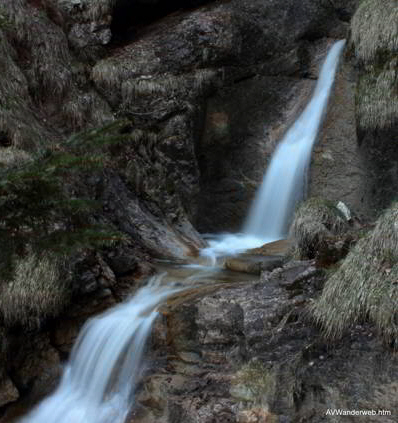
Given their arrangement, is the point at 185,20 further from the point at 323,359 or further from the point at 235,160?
the point at 323,359

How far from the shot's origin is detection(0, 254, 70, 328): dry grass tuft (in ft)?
18.2

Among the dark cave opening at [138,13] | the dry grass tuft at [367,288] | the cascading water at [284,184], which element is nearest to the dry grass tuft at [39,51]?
the dark cave opening at [138,13]

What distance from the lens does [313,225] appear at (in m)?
6.52

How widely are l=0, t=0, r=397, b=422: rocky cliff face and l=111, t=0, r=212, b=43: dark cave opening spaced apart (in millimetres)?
25

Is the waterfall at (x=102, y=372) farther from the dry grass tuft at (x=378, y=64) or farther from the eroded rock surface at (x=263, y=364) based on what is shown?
the dry grass tuft at (x=378, y=64)

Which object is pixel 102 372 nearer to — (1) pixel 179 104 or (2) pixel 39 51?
(1) pixel 179 104

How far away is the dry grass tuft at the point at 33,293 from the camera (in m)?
5.55

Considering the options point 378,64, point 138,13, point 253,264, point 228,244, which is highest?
point 138,13

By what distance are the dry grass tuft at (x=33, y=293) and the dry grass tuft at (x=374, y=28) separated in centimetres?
632

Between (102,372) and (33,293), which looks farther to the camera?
(33,293)

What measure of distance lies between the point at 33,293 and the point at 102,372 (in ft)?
3.83

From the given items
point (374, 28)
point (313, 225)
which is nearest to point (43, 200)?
point (313, 225)

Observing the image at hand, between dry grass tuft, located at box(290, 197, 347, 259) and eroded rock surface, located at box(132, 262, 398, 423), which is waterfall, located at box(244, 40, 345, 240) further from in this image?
eroded rock surface, located at box(132, 262, 398, 423)

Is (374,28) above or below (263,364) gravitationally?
above
